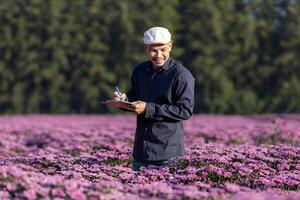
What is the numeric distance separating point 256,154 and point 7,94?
40485 millimetres

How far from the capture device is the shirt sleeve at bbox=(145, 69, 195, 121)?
636cm

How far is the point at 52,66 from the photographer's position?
46375 millimetres

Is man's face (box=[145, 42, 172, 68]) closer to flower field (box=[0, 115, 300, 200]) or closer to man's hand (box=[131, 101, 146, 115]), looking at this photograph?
man's hand (box=[131, 101, 146, 115])

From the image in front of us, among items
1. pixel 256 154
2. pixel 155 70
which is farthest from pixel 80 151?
pixel 155 70

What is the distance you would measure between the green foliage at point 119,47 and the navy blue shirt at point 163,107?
3811 centimetres

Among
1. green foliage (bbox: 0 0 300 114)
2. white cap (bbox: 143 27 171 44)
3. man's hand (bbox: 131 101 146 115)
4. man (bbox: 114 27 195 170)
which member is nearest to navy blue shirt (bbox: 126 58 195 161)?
man (bbox: 114 27 195 170)

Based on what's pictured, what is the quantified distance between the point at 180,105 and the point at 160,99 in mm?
227

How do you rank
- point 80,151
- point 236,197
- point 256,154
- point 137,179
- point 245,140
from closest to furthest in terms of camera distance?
point 236,197
point 137,179
point 256,154
point 80,151
point 245,140

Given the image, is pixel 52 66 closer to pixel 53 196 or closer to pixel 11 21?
pixel 11 21

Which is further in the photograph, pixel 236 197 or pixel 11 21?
pixel 11 21

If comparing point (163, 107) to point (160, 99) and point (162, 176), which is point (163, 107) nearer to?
point (160, 99)

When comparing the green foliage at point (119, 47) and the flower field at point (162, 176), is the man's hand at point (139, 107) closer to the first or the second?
the flower field at point (162, 176)

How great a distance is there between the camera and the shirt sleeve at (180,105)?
6355 mm

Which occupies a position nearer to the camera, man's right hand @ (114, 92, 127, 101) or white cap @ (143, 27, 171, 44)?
white cap @ (143, 27, 171, 44)
